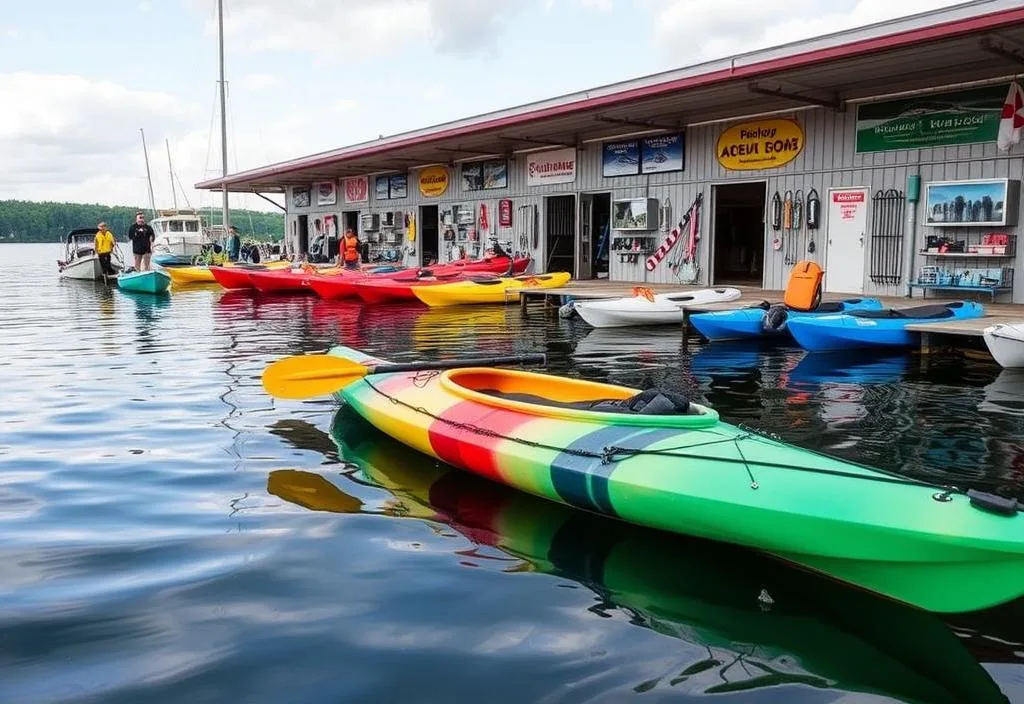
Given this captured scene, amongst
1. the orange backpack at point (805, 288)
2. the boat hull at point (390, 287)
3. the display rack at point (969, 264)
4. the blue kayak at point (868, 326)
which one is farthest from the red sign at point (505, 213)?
the blue kayak at point (868, 326)

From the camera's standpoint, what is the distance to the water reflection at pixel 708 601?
9.60 feet

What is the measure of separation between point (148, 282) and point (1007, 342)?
56.4 ft

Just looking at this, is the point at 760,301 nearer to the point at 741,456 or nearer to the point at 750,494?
the point at 741,456

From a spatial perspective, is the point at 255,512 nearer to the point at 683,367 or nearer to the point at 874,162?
the point at 683,367

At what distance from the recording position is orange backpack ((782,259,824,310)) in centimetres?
1078

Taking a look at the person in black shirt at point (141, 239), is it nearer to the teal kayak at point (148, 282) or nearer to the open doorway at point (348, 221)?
the teal kayak at point (148, 282)

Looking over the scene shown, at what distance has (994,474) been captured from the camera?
5.08 metres

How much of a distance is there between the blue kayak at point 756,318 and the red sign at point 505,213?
1032 centimetres

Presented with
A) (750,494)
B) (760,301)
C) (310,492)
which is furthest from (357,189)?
(750,494)

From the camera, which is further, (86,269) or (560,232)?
(86,269)

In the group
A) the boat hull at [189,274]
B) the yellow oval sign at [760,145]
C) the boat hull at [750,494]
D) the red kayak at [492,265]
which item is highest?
the yellow oval sign at [760,145]

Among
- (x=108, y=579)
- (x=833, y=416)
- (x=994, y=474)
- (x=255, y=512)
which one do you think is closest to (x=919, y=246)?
(x=833, y=416)

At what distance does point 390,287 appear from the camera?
1688 cm

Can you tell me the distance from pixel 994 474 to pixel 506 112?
15113mm
